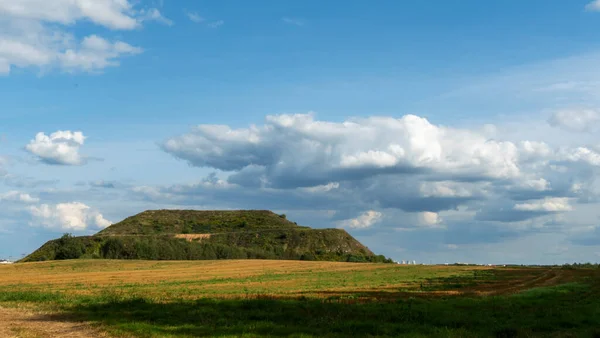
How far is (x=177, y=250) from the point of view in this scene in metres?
113

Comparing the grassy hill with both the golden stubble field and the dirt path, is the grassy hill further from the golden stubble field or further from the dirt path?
the dirt path

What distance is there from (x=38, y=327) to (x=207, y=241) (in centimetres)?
11358

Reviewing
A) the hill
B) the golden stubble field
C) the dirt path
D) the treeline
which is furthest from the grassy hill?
the dirt path

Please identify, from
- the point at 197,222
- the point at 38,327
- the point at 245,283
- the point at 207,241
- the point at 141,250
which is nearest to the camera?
the point at 38,327

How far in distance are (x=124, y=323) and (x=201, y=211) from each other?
176 meters

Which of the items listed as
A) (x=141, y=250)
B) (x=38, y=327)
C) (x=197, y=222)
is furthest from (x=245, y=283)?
(x=197, y=222)

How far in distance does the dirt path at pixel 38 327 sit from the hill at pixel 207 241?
84413 mm

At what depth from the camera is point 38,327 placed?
21109 mm

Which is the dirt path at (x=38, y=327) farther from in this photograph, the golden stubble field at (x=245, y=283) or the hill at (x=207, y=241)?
the hill at (x=207, y=241)

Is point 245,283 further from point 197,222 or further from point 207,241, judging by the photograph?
point 197,222

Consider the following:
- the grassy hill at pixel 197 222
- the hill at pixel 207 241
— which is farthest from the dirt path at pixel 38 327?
the grassy hill at pixel 197 222

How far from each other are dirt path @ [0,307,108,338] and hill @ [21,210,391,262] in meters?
84.4

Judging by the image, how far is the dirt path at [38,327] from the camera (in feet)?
62.8

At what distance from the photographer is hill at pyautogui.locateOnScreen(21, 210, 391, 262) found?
110375 mm
